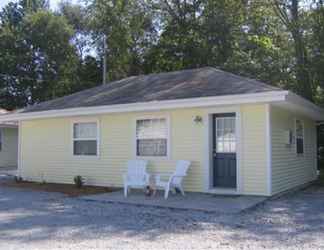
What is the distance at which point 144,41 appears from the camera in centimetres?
2833

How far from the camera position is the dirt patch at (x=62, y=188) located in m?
11.3

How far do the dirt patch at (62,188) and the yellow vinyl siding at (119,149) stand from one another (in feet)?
1.43

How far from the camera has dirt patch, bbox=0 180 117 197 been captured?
37.1 ft

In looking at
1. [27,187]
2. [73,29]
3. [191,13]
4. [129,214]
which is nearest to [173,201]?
[129,214]

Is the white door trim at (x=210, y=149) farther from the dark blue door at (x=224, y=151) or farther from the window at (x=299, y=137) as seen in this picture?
the window at (x=299, y=137)

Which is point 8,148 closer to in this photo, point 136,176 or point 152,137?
point 152,137

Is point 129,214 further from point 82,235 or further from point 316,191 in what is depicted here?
point 316,191

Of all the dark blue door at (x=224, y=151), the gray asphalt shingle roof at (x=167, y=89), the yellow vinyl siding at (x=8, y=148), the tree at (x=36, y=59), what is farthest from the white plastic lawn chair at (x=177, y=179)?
the tree at (x=36, y=59)

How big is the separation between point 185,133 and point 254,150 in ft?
6.36

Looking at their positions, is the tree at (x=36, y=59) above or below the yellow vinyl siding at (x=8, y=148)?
above

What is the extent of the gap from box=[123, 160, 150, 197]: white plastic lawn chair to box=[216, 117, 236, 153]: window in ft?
6.75

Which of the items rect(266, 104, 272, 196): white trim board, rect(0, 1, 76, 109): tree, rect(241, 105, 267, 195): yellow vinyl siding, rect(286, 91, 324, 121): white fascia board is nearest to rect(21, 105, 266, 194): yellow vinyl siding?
rect(241, 105, 267, 195): yellow vinyl siding

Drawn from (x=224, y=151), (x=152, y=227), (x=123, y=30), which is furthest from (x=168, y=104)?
(x=123, y=30)

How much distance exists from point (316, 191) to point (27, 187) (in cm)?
862
